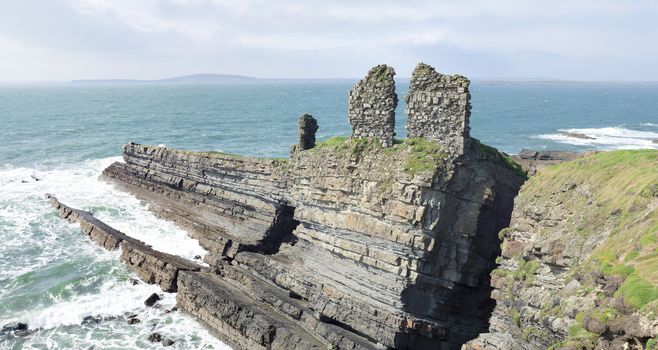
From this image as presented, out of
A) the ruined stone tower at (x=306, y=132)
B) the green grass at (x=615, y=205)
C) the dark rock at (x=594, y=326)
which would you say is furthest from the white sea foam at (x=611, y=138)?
the dark rock at (x=594, y=326)

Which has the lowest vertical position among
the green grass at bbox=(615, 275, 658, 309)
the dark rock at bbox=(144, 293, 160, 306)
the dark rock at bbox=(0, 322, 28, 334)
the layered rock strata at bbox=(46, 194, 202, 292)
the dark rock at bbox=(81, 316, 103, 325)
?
the dark rock at bbox=(81, 316, 103, 325)

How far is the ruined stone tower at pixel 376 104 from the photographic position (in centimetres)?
2472

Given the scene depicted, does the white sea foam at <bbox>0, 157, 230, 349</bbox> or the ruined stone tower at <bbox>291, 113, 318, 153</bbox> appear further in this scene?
the ruined stone tower at <bbox>291, 113, 318, 153</bbox>

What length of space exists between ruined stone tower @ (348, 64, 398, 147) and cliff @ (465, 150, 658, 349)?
707 centimetres

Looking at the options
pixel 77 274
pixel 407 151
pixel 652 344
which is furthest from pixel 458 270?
pixel 77 274

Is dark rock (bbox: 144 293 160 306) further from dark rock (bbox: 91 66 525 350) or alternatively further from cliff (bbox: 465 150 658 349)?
cliff (bbox: 465 150 658 349)

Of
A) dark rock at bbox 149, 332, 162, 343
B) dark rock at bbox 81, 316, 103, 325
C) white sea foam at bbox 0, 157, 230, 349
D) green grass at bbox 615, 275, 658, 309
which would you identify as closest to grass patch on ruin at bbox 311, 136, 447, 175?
green grass at bbox 615, 275, 658, 309

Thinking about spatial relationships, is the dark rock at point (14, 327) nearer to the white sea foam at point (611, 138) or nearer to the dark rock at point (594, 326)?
the dark rock at point (594, 326)

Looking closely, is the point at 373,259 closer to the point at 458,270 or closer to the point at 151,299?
the point at 458,270

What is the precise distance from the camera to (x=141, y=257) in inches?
1357

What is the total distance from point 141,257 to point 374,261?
18492 mm

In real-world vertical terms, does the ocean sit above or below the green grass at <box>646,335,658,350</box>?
below

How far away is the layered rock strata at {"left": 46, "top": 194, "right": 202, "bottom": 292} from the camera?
3225 centimetres

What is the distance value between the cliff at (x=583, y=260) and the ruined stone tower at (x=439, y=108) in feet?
12.4
